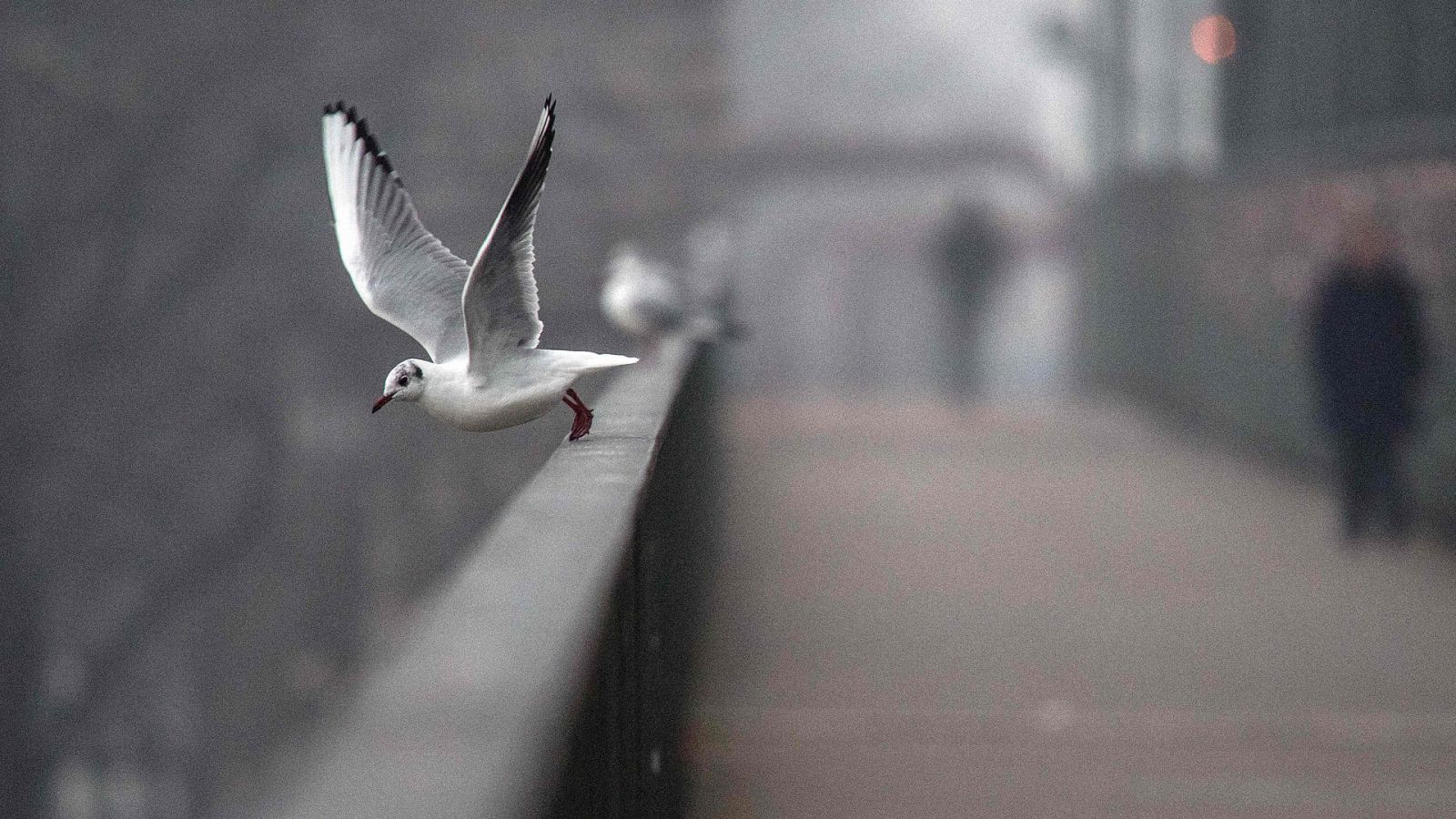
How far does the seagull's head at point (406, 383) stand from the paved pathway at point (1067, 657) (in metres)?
1.83

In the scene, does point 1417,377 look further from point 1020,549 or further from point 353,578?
point 353,578

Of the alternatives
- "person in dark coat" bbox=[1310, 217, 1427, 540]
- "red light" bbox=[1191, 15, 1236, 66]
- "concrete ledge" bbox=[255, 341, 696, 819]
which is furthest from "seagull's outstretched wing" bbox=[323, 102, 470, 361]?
"red light" bbox=[1191, 15, 1236, 66]

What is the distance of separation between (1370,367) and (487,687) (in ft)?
25.0

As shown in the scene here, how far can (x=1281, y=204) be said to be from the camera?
12492 millimetres

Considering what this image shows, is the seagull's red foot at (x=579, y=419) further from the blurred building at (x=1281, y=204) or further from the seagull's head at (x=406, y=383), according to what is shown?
the blurred building at (x=1281, y=204)

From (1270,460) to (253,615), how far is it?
1000 centimetres

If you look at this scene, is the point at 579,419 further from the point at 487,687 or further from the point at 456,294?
the point at 487,687

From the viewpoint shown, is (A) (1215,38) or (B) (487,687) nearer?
(B) (487,687)

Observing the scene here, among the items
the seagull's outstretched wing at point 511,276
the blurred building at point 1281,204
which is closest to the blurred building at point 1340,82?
the blurred building at point 1281,204

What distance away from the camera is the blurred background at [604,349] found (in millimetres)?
9250

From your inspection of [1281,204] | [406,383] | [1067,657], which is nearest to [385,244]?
[406,383]

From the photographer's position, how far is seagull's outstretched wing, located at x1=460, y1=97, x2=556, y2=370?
135 inches

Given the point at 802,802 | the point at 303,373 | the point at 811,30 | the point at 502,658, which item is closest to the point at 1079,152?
the point at 303,373

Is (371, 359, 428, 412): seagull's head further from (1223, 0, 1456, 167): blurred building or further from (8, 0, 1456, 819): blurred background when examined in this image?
(1223, 0, 1456, 167): blurred building
